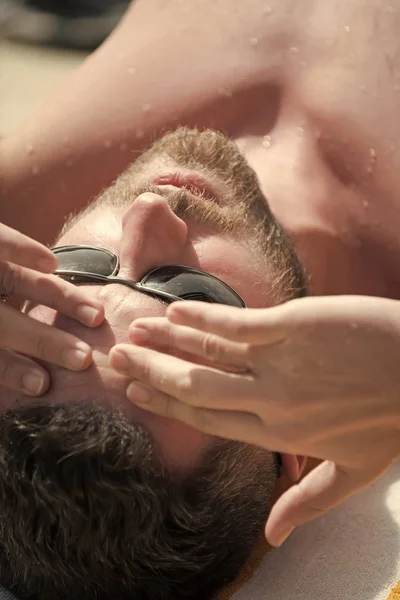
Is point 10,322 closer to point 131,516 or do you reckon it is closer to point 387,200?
point 131,516

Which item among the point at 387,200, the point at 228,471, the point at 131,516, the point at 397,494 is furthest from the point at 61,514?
the point at 387,200

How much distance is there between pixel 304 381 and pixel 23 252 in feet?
1.23

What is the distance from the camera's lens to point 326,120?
53.7 inches

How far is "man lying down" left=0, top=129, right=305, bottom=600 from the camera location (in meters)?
0.90

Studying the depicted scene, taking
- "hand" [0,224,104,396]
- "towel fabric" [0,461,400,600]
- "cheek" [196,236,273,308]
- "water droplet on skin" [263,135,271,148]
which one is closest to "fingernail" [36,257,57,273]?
"hand" [0,224,104,396]

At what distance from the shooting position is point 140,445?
0.90 metres

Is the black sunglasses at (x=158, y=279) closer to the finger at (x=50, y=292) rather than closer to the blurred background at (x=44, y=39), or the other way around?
the finger at (x=50, y=292)

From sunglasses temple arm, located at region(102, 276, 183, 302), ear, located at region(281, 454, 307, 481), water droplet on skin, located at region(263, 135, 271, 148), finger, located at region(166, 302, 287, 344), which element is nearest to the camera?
finger, located at region(166, 302, 287, 344)

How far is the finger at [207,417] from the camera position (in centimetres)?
77

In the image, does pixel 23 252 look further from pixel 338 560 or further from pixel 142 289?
pixel 338 560

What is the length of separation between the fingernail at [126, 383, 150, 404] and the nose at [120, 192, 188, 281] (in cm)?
21

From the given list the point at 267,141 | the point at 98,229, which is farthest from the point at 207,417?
the point at 267,141

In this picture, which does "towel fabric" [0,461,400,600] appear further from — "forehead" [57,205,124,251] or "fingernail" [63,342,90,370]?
"forehead" [57,205,124,251]

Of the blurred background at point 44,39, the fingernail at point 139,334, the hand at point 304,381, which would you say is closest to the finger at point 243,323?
the hand at point 304,381
